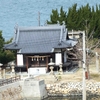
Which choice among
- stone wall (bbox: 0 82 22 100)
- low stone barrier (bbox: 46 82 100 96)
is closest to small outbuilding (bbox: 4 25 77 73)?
low stone barrier (bbox: 46 82 100 96)

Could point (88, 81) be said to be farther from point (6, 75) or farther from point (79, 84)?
point (6, 75)

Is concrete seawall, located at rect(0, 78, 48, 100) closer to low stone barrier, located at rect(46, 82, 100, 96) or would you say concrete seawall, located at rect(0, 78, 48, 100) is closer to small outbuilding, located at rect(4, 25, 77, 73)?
low stone barrier, located at rect(46, 82, 100, 96)

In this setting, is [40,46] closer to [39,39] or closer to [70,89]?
[39,39]

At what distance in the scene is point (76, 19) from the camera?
175ft

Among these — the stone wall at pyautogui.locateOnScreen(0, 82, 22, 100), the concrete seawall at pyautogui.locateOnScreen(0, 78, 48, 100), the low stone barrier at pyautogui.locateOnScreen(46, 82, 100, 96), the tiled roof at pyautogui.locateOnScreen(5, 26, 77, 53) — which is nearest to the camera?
the stone wall at pyautogui.locateOnScreen(0, 82, 22, 100)

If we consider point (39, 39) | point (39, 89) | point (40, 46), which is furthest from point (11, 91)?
point (39, 39)

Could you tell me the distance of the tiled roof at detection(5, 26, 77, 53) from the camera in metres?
40.8

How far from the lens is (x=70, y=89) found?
34781 millimetres

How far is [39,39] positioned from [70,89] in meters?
8.23

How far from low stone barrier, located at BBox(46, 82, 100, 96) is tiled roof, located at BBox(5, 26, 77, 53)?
601cm

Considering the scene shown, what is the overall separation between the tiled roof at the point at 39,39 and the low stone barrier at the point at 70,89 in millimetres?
6005

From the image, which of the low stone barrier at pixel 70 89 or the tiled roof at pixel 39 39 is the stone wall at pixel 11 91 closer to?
the low stone barrier at pixel 70 89

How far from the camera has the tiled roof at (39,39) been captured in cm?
4075

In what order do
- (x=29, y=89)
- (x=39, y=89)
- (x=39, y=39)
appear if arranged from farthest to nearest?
(x=39, y=39), (x=29, y=89), (x=39, y=89)
